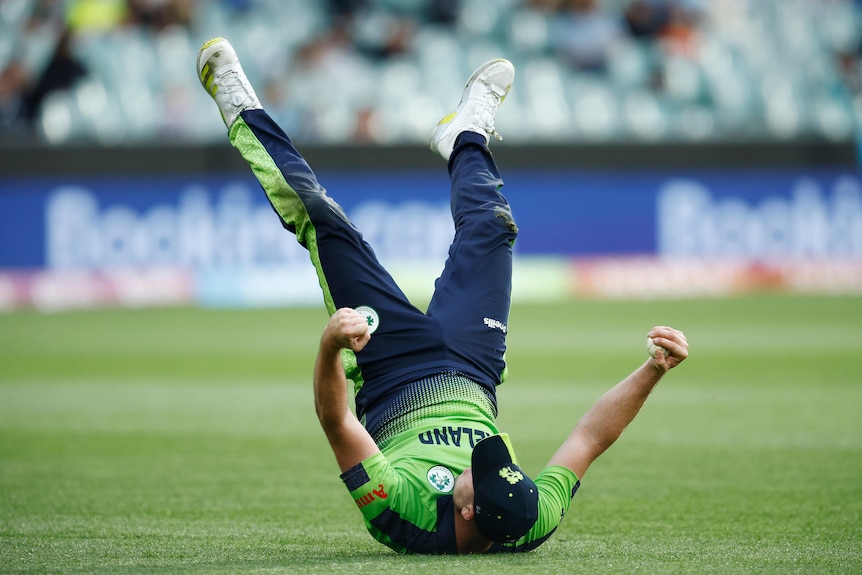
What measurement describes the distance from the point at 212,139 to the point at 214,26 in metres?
3.73

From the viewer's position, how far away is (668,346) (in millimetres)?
4711

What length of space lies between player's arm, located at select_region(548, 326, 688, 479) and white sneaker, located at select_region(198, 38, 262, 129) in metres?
2.27

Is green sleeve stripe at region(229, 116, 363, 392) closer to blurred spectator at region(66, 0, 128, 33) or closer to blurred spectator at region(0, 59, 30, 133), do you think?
blurred spectator at region(0, 59, 30, 133)

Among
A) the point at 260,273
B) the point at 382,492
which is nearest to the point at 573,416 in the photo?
the point at 382,492

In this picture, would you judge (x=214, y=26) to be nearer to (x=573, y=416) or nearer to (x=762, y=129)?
(x=762, y=129)

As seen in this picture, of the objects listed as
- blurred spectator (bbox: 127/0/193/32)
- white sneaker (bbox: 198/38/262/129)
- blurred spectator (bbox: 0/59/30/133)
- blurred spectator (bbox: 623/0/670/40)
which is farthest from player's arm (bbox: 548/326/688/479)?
blurred spectator (bbox: 623/0/670/40)

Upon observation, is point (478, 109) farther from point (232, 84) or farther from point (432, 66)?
point (432, 66)

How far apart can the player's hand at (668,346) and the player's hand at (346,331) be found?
3.74 feet

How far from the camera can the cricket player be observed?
4.45m

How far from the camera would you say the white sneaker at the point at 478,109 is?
639 centimetres

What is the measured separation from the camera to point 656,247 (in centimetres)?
1952

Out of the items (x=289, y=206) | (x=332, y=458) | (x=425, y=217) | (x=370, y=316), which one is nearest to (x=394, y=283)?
(x=370, y=316)

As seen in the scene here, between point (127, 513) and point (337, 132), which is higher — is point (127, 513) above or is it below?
below

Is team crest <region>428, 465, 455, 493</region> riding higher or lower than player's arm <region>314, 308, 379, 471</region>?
lower
